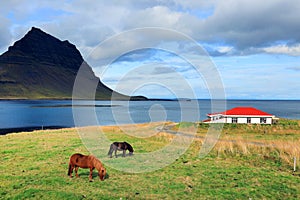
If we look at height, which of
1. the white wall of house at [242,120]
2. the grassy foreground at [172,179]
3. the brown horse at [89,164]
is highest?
the white wall of house at [242,120]

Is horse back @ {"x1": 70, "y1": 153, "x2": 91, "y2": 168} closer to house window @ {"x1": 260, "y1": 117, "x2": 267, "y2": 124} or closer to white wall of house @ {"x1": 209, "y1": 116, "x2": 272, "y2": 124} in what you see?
white wall of house @ {"x1": 209, "y1": 116, "x2": 272, "y2": 124}

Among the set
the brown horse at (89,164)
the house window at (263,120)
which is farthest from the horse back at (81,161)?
the house window at (263,120)

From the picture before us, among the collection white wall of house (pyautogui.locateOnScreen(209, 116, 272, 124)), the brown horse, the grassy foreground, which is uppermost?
white wall of house (pyautogui.locateOnScreen(209, 116, 272, 124))

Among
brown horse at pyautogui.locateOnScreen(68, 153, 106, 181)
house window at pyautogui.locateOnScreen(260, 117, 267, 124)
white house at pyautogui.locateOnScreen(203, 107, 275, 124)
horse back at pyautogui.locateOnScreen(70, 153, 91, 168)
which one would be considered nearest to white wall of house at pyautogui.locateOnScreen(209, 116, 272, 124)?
white house at pyautogui.locateOnScreen(203, 107, 275, 124)

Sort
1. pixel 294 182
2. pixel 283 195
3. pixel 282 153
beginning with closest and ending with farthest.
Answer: pixel 283 195, pixel 294 182, pixel 282 153

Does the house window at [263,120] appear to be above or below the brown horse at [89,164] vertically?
above

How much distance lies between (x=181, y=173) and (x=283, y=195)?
5.30 meters

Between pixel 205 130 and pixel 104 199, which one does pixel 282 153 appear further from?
pixel 205 130


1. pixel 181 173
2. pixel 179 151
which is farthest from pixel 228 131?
pixel 181 173

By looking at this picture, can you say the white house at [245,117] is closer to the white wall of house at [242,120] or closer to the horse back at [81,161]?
the white wall of house at [242,120]

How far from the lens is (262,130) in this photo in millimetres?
43500

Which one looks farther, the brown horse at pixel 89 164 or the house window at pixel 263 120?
the house window at pixel 263 120

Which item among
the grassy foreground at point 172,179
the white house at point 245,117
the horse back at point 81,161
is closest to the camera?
the grassy foreground at point 172,179

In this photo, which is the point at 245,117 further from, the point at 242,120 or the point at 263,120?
the point at 263,120
